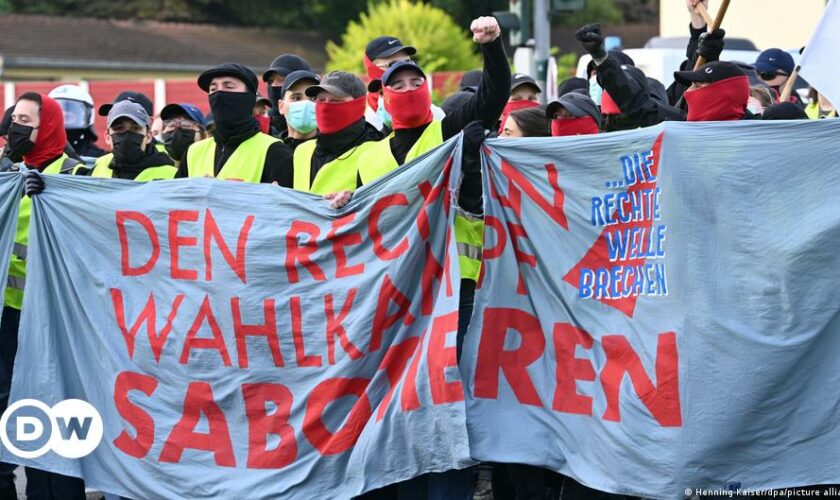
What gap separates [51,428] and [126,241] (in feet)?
3.16

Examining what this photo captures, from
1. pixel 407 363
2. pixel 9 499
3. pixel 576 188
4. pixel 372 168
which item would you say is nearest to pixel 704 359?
pixel 576 188

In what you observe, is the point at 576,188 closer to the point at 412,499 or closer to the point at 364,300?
the point at 364,300

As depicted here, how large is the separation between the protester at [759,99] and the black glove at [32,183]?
12.3 ft

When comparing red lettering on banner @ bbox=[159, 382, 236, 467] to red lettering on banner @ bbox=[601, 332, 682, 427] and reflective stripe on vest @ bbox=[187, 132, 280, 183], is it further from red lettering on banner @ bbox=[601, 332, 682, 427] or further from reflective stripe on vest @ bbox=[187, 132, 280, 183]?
red lettering on banner @ bbox=[601, 332, 682, 427]

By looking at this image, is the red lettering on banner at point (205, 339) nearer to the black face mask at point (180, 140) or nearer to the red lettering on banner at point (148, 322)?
the red lettering on banner at point (148, 322)

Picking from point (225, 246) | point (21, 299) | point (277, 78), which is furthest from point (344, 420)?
point (277, 78)

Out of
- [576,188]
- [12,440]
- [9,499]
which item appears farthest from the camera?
[9,499]

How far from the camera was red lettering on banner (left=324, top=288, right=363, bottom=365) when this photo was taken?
20.8 feet

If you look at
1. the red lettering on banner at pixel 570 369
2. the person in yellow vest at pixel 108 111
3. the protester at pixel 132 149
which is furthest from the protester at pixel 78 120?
the red lettering on banner at pixel 570 369

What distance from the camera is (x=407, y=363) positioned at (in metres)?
6.19

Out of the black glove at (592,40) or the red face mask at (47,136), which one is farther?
the red face mask at (47,136)

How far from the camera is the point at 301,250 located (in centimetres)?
652

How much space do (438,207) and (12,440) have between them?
7.97ft

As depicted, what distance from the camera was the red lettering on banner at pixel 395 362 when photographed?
6.20 metres
